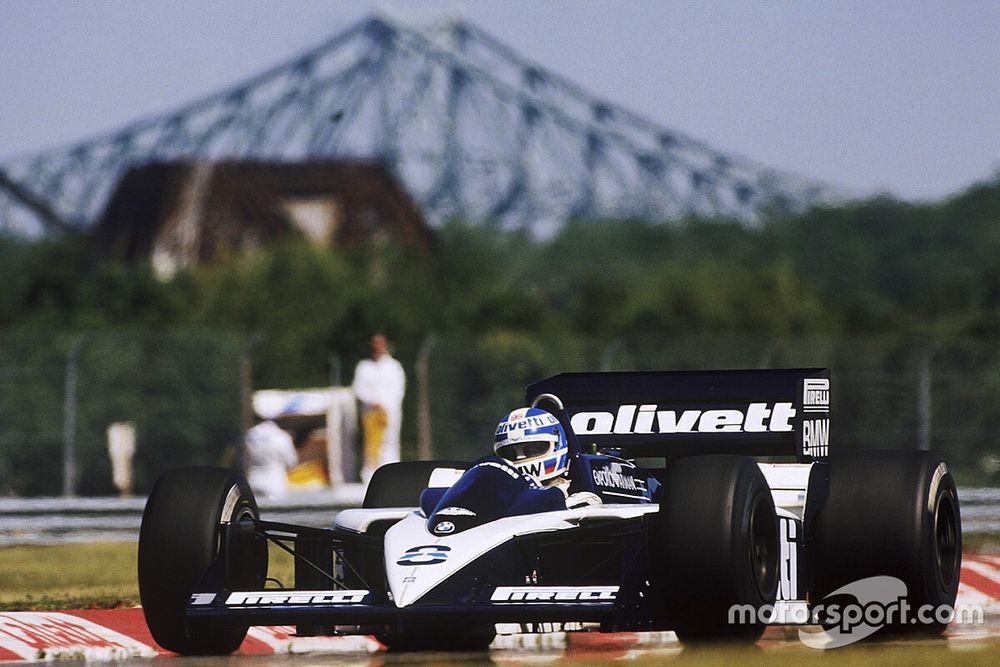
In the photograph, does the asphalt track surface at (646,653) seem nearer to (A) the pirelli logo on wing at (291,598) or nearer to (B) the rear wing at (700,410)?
(A) the pirelli logo on wing at (291,598)

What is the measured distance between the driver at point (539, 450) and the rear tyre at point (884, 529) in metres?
1.09

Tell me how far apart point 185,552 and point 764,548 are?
2411 mm

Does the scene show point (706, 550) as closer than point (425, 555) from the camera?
Yes

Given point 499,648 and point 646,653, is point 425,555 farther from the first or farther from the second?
point 499,648

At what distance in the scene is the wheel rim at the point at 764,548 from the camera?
7773mm

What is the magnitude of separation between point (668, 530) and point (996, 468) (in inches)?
598

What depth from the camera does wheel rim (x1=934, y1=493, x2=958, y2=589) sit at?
28.1ft

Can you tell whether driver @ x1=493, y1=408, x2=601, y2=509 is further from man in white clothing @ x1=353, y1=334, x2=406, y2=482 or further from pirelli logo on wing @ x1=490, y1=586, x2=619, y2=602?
man in white clothing @ x1=353, y1=334, x2=406, y2=482

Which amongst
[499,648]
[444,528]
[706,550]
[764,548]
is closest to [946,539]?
[764,548]

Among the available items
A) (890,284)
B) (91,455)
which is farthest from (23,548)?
(890,284)

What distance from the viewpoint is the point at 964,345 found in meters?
21.6

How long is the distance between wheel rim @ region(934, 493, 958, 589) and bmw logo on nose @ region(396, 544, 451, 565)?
226 centimetres

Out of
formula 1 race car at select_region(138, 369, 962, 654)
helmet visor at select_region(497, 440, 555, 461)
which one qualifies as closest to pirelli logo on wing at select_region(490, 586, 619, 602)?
formula 1 race car at select_region(138, 369, 962, 654)

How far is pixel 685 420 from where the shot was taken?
9.67 meters
